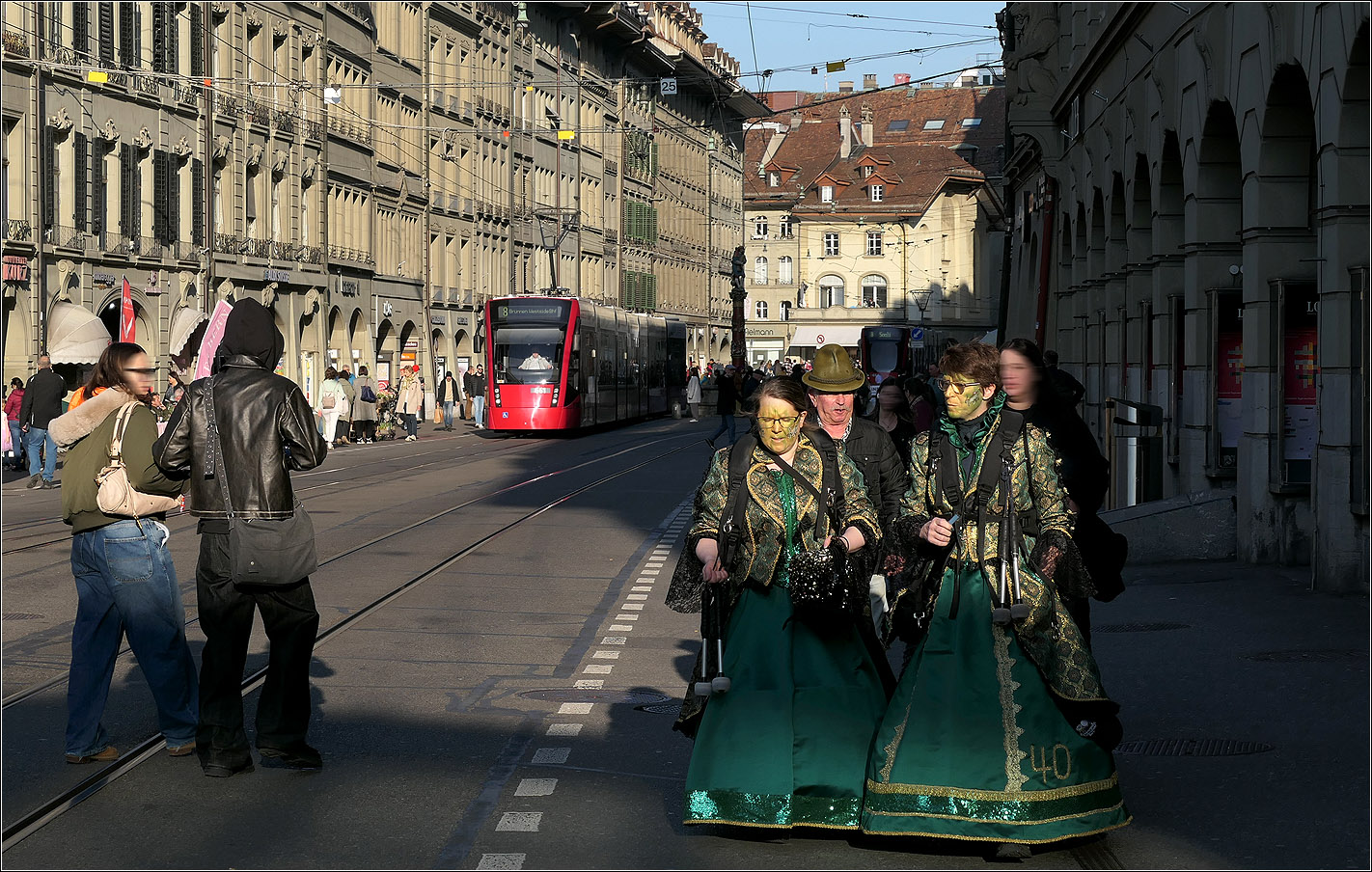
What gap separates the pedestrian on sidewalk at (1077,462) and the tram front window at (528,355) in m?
35.2

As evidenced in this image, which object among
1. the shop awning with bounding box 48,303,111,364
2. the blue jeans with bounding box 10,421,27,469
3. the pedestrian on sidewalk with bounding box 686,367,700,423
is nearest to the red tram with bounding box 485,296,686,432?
the shop awning with bounding box 48,303,111,364

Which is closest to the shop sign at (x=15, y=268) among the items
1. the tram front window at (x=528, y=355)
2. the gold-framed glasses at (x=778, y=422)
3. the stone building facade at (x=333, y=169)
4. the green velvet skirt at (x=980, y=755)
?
the stone building facade at (x=333, y=169)

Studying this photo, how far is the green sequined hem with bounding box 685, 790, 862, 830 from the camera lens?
666cm

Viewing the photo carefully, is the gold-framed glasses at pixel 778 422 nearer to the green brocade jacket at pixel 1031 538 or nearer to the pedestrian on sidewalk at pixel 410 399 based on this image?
the green brocade jacket at pixel 1031 538

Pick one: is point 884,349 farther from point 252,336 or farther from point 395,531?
point 252,336

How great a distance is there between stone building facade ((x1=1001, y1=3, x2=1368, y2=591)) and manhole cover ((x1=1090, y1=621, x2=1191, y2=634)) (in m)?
1.58

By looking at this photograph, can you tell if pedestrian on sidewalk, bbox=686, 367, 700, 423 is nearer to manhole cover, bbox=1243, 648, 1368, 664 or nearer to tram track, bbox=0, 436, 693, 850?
tram track, bbox=0, 436, 693, 850

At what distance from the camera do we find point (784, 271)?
114 metres

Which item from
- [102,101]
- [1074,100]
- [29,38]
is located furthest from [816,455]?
Answer: [102,101]

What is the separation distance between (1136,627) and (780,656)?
6397mm

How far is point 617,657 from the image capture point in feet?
37.8

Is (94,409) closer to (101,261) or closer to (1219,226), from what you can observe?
(1219,226)

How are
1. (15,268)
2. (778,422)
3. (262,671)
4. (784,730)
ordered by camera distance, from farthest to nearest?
1. (15,268)
2. (262,671)
3. (778,422)
4. (784,730)

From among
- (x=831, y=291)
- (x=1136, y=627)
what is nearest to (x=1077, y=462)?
(x=1136, y=627)
